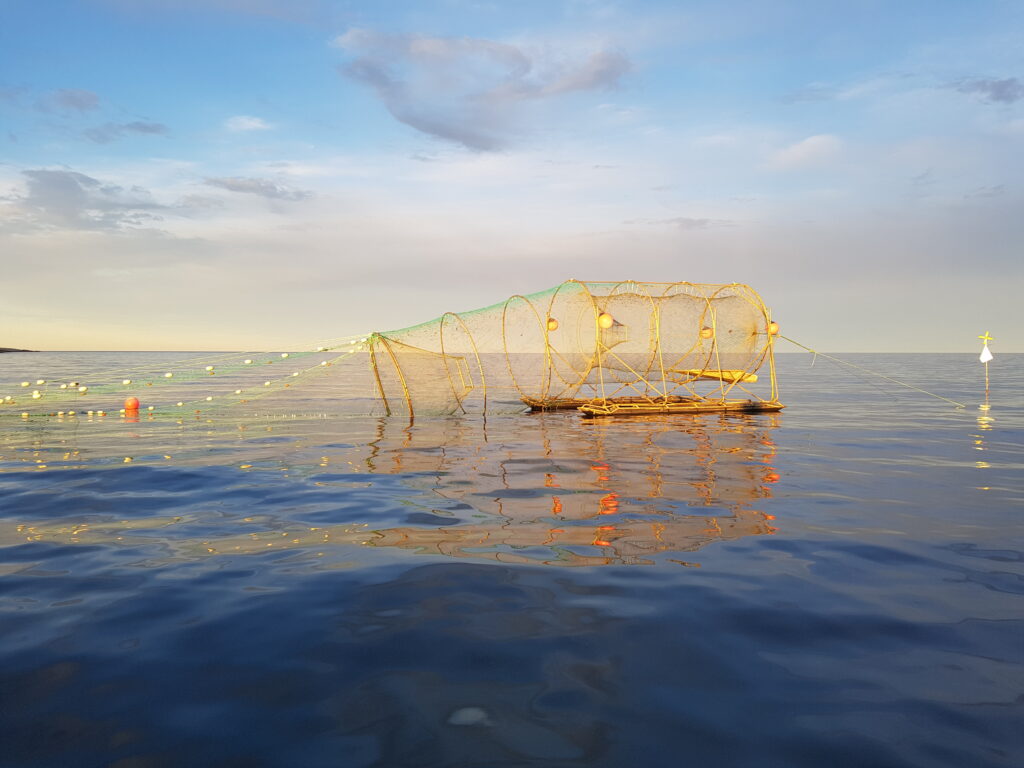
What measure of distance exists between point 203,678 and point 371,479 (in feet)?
17.7

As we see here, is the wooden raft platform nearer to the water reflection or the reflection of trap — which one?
the reflection of trap

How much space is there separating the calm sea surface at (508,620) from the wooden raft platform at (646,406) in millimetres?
8861

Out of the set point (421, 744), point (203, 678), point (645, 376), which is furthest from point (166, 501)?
point (645, 376)

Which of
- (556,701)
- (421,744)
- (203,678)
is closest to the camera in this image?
(421,744)

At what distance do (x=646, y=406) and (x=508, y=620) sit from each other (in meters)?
15.0

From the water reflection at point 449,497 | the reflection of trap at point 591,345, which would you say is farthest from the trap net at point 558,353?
the water reflection at point 449,497

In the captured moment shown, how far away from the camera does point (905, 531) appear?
611 cm

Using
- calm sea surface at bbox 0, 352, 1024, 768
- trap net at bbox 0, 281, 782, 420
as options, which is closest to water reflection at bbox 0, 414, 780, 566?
calm sea surface at bbox 0, 352, 1024, 768

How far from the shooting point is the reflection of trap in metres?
16.9

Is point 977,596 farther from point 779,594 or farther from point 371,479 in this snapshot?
point 371,479

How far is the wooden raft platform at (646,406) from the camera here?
58.0 feet

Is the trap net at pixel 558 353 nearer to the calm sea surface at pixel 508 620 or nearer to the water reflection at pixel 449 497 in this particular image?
the water reflection at pixel 449 497

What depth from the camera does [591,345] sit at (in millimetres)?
17750

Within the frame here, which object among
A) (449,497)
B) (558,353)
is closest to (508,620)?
(449,497)
